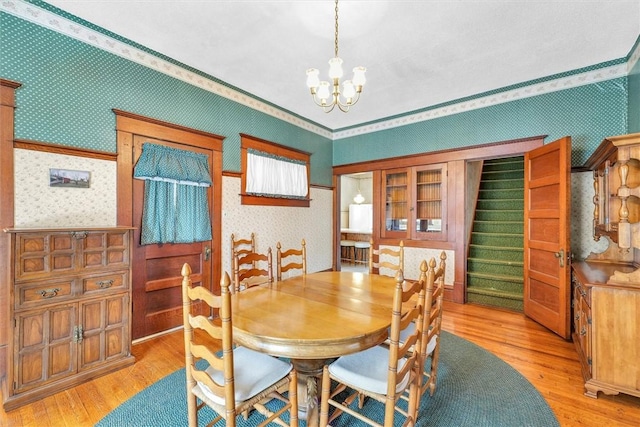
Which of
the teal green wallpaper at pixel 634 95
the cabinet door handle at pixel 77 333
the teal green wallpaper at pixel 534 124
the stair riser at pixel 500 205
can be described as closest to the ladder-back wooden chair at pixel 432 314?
the cabinet door handle at pixel 77 333

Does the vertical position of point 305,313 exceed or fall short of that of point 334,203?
it falls short

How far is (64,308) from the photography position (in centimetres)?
218

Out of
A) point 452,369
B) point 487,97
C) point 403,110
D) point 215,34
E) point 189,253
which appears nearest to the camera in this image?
point 452,369

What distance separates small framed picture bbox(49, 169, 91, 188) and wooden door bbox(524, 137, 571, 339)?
15.7 ft

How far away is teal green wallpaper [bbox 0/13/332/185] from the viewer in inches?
90.4

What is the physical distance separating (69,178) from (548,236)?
4.96 m

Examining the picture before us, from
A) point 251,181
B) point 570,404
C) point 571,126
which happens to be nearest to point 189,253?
point 251,181

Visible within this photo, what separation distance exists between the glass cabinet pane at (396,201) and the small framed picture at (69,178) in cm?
418

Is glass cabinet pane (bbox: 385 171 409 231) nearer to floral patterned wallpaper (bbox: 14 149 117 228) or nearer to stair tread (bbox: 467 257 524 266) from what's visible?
stair tread (bbox: 467 257 524 266)

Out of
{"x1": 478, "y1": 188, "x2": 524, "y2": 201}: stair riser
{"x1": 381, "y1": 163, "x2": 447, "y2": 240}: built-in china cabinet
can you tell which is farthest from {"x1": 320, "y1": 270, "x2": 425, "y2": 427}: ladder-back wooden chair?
{"x1": 478, "y1": 188, "x2": 524, "y2": 201}: stair riser

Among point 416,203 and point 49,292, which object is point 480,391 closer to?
point 416,203

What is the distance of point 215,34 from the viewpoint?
2736mm

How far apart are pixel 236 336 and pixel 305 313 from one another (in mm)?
422

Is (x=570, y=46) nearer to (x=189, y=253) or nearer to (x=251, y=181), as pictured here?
(x=251, y=181)
